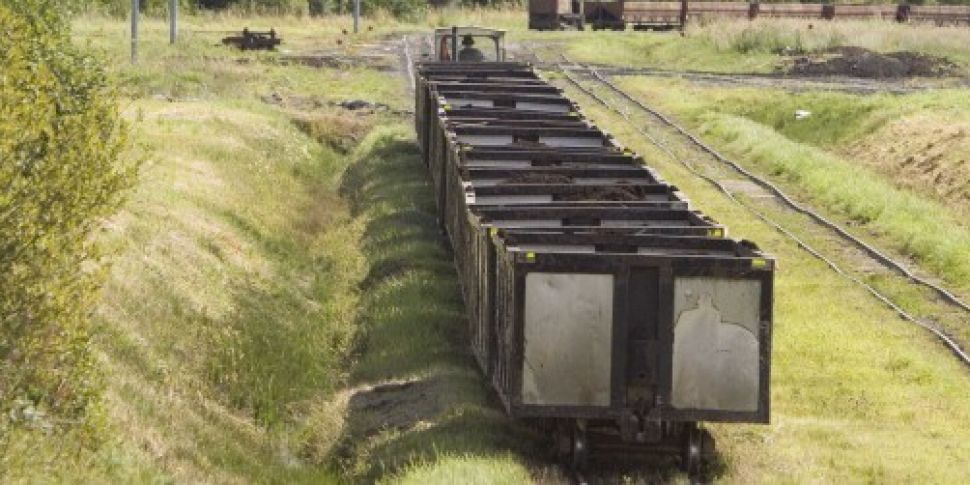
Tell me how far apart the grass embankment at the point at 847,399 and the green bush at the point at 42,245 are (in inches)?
236

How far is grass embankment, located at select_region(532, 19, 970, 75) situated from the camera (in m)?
64.5

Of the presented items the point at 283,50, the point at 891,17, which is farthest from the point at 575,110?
the point at 891,17

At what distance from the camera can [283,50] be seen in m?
64.2

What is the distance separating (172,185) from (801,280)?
35.9ft

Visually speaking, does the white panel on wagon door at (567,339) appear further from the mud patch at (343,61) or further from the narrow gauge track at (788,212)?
the mud patch at (343,61)

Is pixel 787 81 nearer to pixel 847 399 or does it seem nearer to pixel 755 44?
pixel 755 44

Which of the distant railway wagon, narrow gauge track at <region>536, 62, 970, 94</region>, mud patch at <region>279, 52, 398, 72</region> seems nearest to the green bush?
narrow gauge track at <region>536, 62, 970, 94</region>

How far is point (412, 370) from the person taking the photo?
1788 centimetres

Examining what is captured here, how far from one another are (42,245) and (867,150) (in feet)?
107

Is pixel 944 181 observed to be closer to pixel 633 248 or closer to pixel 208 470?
pixel 633 248

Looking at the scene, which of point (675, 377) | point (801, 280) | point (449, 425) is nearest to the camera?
point (675, 377)

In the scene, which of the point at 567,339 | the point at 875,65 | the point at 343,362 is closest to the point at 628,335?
the point at 567,339

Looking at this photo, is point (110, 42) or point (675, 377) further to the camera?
point (110, 42)

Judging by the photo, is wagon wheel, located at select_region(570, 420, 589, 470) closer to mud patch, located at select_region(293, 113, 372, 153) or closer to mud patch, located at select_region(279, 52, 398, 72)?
mud patch, located at select_region(293, 113, 372, 153)
